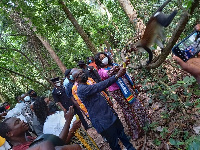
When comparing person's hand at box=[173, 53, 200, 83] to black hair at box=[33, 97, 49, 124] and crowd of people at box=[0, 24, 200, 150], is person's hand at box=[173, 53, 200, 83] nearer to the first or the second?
crowd of people at box=[0, 24, 200, 150]

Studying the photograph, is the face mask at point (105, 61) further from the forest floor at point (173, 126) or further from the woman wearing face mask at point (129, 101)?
the forest floor at point (173, 126)

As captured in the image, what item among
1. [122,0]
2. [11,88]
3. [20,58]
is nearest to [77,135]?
[122,0]

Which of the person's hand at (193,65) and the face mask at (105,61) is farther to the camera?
the face mask at (105,61)

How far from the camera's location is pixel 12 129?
7.26 feet

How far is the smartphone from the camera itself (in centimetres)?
199

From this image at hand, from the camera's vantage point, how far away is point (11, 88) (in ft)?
46.5

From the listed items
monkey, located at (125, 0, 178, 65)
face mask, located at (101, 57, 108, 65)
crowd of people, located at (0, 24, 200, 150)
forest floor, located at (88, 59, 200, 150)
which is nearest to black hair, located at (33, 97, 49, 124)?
crowd of people, located at (0, 24, 200, 150)

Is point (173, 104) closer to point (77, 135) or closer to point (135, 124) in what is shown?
point (135, 124)

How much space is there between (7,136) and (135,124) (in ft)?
7.39

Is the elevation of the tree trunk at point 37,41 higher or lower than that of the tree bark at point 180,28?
higher

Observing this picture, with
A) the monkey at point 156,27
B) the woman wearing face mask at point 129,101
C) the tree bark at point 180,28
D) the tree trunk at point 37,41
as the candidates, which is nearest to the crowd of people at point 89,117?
the woman wearing face mask at point 129,101

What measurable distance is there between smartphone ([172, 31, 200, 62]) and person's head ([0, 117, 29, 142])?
196cm

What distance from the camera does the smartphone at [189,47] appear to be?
1.99m

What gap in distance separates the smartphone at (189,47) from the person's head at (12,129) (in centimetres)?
196
